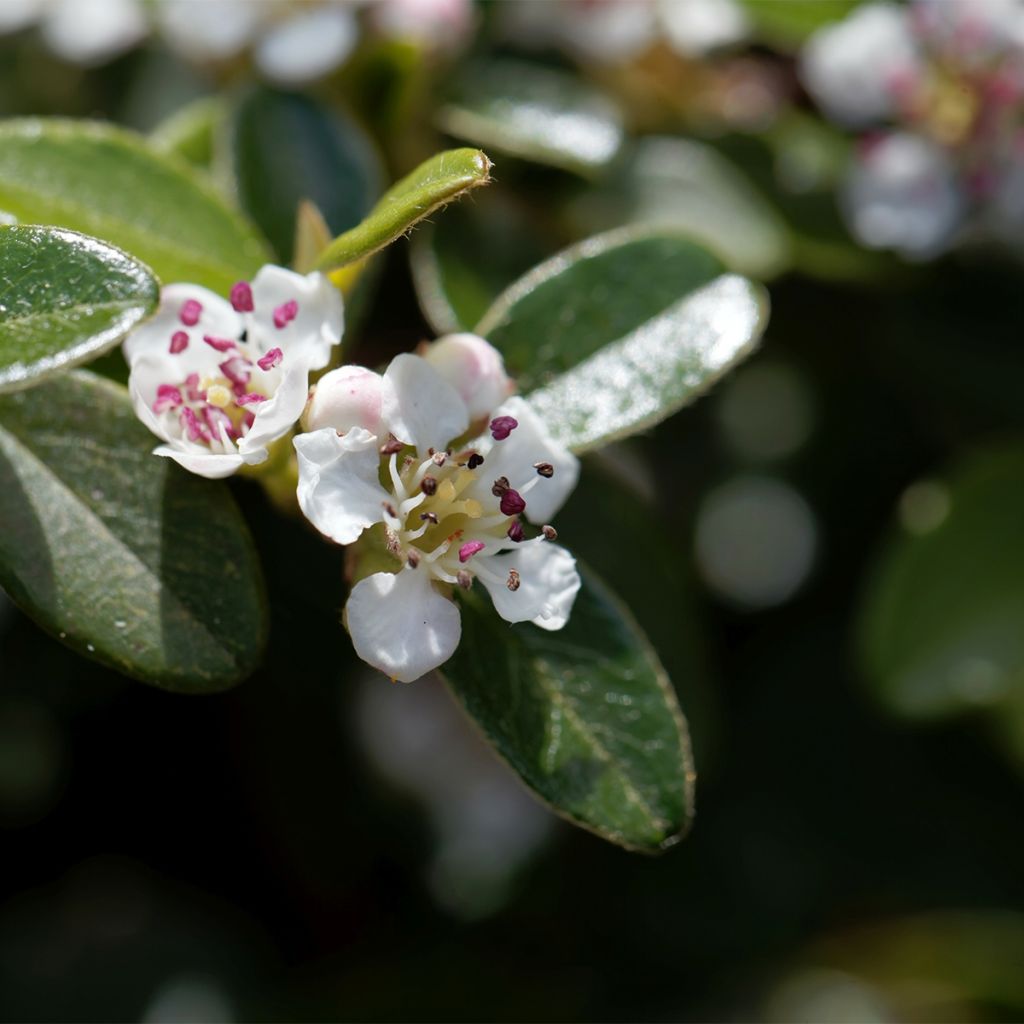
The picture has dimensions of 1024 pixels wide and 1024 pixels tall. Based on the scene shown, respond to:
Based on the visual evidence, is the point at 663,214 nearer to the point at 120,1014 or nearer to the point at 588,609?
the point at 588,609

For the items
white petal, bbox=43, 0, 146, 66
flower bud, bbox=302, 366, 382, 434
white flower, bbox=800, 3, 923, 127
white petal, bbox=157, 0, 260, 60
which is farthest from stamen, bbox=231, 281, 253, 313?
white flower, bbox=800, 3, 923, 127

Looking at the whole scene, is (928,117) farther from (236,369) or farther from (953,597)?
(236,369)

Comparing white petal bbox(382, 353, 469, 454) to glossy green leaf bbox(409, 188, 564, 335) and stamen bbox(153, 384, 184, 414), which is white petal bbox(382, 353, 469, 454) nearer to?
stamen bbox(153, 384, 184, 414)

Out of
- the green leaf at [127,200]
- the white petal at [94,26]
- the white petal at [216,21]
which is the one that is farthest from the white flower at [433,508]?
the white petal at [94,26]

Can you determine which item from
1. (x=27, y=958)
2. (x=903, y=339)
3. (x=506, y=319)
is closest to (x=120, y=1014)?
(x=27, y=958)

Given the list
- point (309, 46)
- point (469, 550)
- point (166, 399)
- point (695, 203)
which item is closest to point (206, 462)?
point (166, 399)
